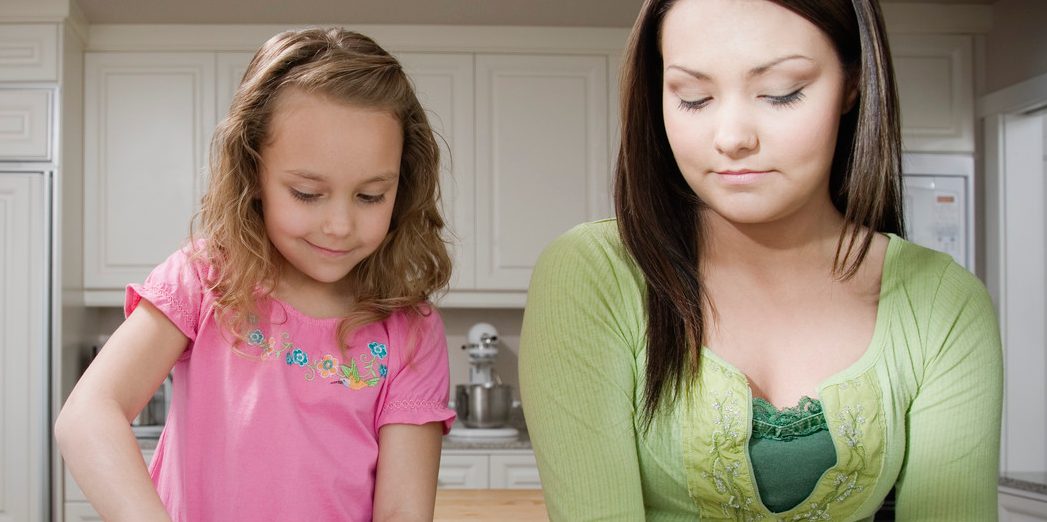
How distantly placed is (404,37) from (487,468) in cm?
162

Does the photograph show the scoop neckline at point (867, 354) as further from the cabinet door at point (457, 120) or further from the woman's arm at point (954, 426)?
the cabinet door at point (457, 120)

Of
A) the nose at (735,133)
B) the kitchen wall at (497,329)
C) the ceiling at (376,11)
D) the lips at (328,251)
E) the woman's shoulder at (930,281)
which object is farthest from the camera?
the kitchen wall at (497,329)

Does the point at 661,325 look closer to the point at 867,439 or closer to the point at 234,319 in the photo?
the point at 867,439

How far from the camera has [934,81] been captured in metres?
3.77

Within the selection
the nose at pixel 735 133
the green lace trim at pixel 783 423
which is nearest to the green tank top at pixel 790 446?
the green lace trim at pixel 783 423

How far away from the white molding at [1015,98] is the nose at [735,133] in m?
3.02

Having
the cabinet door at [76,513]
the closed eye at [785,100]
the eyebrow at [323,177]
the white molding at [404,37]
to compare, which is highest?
the white molding at [404,37]

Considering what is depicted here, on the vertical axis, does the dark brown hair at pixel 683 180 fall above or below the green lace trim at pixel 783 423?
above

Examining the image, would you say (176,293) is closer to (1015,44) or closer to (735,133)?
(735,133)

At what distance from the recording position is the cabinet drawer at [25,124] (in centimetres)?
343

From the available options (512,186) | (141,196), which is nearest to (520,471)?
(512,186)

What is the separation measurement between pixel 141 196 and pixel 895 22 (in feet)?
9.45

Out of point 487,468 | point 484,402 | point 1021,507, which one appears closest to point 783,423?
point 1021,507

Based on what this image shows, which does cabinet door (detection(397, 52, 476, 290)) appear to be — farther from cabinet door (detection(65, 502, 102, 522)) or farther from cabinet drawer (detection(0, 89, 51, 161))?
cabinet door (detection(65, 502, 102, 522))
